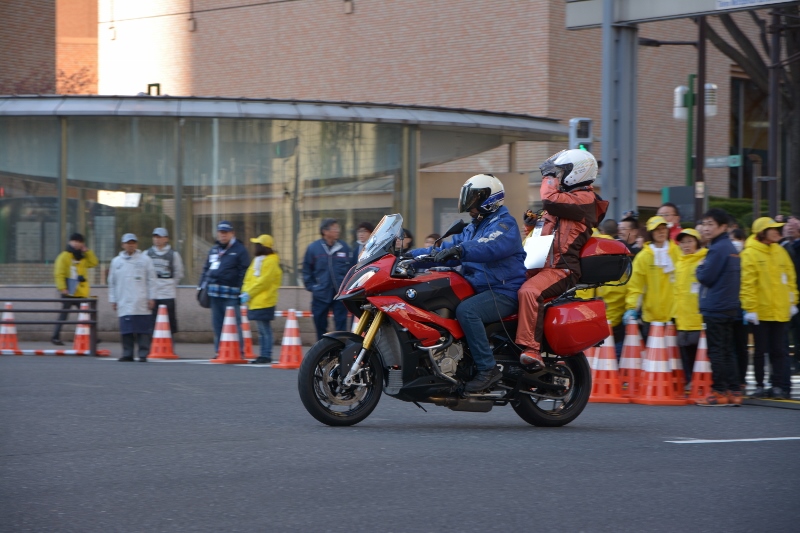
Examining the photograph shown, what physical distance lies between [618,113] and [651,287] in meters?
4.32

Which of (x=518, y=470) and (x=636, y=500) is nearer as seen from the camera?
(x=636, y=500)

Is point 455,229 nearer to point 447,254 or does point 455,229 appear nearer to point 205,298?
point 447,254

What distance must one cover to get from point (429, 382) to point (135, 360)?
8.11 meters

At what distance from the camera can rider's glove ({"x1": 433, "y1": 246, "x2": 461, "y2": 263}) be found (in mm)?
Answer: 8039

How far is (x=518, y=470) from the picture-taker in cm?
660

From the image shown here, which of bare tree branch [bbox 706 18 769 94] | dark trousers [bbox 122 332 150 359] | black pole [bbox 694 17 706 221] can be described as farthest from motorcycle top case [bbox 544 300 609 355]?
bare tree branch [bbox 706 18 769 94]

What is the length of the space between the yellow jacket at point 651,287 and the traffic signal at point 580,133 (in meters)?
3.11

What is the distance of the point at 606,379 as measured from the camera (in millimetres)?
10992

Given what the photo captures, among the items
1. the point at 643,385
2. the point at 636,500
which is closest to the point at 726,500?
the point at 636,500

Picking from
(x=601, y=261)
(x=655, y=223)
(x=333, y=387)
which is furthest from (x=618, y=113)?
(x=333, y=387)

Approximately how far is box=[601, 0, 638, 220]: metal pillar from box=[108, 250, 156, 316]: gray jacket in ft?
19.9

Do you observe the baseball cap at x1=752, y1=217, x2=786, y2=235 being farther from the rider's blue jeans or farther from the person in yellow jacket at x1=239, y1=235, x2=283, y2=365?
the person in yellow jacket at x1=239, y1=235, x2=283, y2=365

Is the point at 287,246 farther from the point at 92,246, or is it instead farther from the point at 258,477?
the point at 258,477

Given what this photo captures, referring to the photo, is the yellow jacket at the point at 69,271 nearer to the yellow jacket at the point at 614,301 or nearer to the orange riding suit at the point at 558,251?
the yellow jacket at the point at 614,301
